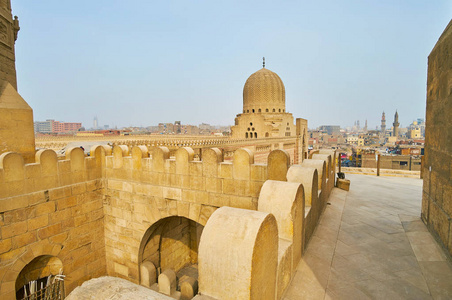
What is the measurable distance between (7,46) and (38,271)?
7227mm

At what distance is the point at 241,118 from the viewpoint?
35875mm

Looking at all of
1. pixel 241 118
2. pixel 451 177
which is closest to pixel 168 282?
pixel 451 177

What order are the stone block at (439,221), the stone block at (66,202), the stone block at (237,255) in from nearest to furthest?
the stone block at (237,255) → the stone block at (439,221) → the stone block at (66,202)

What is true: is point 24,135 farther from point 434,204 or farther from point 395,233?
point 434,204

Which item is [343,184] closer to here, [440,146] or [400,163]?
[440,146]

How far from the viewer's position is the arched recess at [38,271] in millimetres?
5084

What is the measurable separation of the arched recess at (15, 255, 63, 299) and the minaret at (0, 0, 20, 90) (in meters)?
5.69

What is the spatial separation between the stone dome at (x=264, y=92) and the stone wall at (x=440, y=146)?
30.6m

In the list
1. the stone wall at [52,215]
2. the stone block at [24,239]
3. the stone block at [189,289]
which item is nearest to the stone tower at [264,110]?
the stone wall at [52,215]

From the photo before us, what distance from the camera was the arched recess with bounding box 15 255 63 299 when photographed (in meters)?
A: 5.08

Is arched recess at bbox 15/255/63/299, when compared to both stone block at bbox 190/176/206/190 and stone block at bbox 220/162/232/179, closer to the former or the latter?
stone block at bbox 190/176/206/190

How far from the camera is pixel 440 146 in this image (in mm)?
4785

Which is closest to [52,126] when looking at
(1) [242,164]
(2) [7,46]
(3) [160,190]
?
(2) [7,46]

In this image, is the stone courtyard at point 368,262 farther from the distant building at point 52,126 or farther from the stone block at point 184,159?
the distant building at point 52,126
